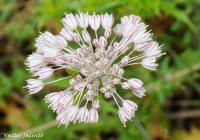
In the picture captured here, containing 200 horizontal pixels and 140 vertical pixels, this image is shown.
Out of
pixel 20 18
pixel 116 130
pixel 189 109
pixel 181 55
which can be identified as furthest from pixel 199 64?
pixel 20 18

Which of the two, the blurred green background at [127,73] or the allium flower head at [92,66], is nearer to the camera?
the allium flower head at [92,66]

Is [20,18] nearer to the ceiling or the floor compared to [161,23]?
nearer to the ceiling

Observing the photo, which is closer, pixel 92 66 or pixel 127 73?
pixel 92 66

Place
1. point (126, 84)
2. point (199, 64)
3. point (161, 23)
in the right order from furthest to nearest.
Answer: point (161, 23) → point (199, 64) → point (126, 84)

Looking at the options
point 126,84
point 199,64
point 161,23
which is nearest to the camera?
point 126,84

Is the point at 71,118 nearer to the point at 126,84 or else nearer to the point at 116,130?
the point at 126,84

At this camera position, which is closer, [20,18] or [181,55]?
[181,55]

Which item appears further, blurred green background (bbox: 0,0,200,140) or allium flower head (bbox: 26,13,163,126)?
blurred green background (bbox: 0,0,200,140)

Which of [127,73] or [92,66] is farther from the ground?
[92,66]
